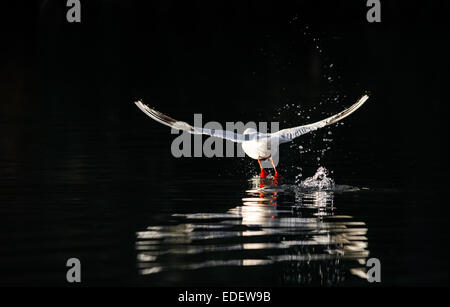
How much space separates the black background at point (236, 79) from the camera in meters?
25.3

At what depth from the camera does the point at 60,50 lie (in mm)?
74125

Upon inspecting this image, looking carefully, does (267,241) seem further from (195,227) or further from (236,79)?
(236,79)

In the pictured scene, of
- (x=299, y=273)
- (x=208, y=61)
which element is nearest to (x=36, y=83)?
(x=208, y=61)

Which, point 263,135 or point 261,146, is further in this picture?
point 263,135

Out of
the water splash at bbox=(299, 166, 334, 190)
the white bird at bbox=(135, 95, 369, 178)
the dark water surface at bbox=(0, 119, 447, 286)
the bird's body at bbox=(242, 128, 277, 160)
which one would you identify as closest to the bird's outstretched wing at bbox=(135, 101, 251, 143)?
the white bird at bbox=(135, 95, 369, 178)

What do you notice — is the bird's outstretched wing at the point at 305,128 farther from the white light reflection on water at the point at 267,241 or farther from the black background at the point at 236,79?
the white light reflection on water at the point at 267,241

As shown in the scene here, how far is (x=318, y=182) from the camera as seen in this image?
73.2 ft

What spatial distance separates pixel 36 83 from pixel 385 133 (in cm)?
2510

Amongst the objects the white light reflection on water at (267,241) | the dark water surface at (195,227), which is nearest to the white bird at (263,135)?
the dark water surface at (195,227)

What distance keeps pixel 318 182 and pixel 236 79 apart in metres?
32.8

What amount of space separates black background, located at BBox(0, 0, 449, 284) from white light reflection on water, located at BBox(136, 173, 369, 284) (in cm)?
109

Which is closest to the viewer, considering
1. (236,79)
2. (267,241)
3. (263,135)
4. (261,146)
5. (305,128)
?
(267,241)

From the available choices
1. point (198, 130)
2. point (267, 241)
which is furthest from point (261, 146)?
point (267, 241)

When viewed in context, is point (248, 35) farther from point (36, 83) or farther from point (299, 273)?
point (299, 273)
